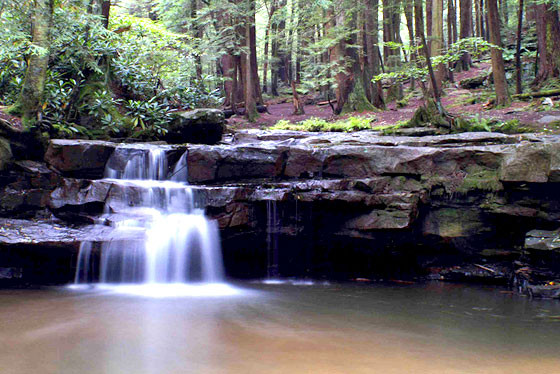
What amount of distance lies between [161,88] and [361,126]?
666 centimetres

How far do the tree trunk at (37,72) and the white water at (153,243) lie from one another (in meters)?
2.05

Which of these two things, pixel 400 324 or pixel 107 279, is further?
pixel 107 279

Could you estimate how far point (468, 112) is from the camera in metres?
13.8

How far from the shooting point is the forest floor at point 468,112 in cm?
1109

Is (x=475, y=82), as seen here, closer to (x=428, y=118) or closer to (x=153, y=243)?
(x=428, y=118)

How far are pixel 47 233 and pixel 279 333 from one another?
15.7 ft

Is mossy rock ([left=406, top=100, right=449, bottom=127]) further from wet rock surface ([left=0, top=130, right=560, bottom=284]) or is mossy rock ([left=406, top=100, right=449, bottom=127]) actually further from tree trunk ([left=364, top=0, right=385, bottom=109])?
tree trunk ([left=364, top=0, right=385, bottom=109])

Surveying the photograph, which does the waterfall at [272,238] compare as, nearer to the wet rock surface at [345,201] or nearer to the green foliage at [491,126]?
the wet rock surface at [345,201]

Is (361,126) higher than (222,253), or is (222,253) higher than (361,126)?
(361,126)

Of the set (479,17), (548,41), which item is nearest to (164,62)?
(548,41)

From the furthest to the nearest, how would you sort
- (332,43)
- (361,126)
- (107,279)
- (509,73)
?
(509,73), (332,43), (361,126), (107,279)

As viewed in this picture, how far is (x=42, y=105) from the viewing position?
31.8ft

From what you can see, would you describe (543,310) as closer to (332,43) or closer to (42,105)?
(42,105)

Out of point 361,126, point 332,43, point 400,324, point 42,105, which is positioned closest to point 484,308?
point 400,324
